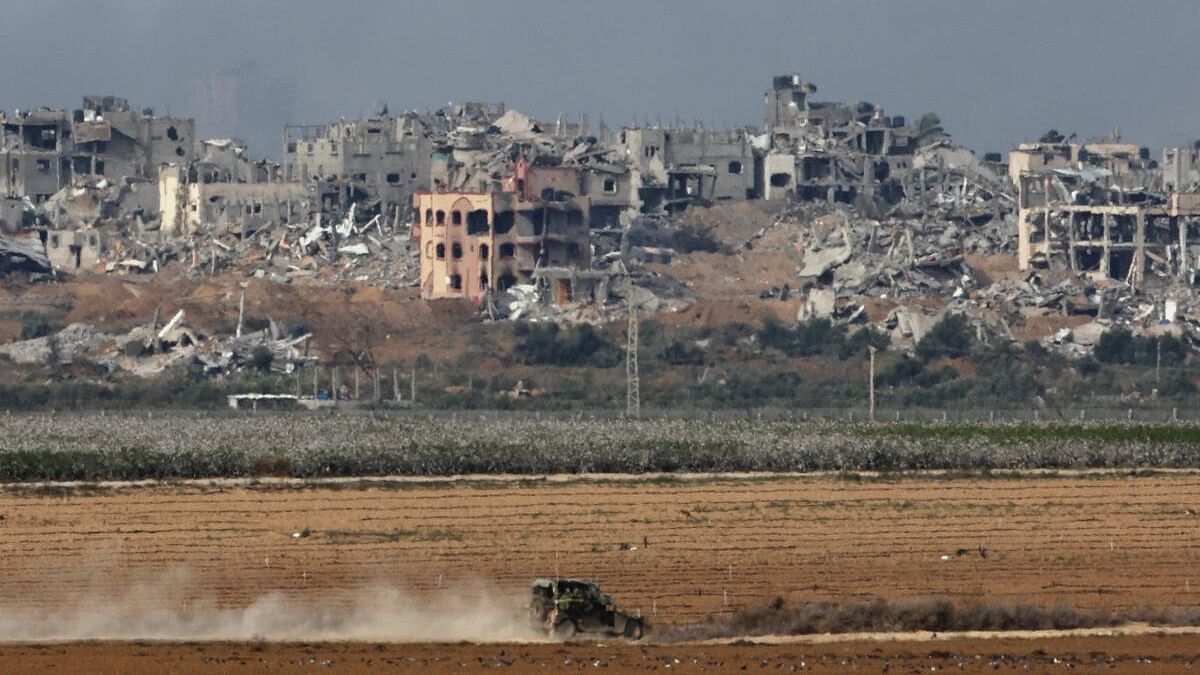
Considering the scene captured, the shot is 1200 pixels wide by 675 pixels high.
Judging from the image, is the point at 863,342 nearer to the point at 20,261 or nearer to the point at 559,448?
the point at 20,261

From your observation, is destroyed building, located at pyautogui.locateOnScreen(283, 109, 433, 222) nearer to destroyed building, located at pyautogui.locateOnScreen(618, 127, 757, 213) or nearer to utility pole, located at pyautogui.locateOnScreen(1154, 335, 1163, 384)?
destroyed building, located at pyautogui.locateOnScreen(618, 127, 757, 213)

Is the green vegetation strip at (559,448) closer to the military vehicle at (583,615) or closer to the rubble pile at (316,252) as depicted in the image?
the military vehicle at (583,615)

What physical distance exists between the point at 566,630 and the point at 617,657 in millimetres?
2032

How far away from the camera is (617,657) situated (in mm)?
34094

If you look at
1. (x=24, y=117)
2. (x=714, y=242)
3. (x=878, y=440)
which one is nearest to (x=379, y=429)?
(x=878, y=440)

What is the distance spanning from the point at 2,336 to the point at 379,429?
3393cm

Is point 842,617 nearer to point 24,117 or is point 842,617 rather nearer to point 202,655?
point 202,655

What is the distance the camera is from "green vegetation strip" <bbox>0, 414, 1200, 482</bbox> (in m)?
59.2

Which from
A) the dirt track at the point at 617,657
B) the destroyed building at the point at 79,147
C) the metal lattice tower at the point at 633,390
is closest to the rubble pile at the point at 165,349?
the metal lattice tower at the point at 633,390

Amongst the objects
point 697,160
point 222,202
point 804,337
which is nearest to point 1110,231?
point 804,337

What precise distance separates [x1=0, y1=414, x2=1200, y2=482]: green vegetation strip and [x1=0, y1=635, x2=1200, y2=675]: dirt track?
2394cm

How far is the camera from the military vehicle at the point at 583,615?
35.9 meters

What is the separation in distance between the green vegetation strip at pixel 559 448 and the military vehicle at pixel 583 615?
75.6ft

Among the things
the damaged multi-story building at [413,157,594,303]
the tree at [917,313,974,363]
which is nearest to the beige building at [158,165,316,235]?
the damaged multi-story building at [413,157,594,303]
